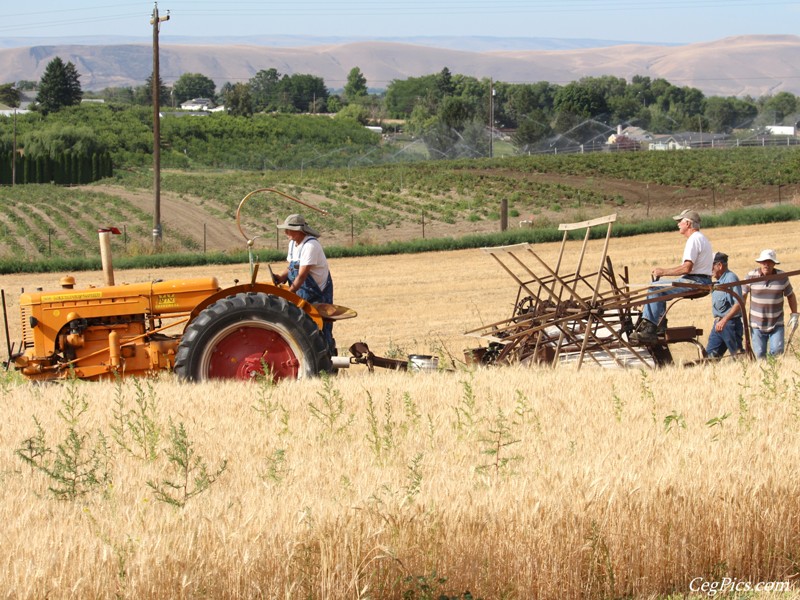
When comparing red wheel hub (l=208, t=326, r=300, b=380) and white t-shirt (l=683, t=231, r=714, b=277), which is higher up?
white t-shirt (l=683, t=231, r=714, b=277)

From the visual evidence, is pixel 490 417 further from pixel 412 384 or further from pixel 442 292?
pixel 442 292

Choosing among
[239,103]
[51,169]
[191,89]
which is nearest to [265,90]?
[191,89]

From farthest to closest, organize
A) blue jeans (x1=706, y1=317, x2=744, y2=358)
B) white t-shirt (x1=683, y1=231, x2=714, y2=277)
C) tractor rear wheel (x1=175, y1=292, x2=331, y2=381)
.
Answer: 1. blue jeans (x1=706, y1=317, x2=744, y2=358)
2. white t-shirt (x1=683, y1=231, x2=714, y2=277)
3. tractor rear wheel (x1=175, y1=292, x2=331, y2=381)

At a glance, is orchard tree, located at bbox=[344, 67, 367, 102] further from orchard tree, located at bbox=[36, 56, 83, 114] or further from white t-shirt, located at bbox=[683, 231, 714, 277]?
white t-shirt, located at bbox=[683, 231, 714, 277]

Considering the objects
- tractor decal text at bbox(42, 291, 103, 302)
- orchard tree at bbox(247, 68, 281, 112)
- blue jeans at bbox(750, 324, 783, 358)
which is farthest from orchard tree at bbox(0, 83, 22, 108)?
blue jeans at bbox(750, 324, 783, 358)

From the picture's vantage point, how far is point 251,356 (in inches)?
348

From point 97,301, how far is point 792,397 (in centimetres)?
553

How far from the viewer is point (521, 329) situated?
10148 mm

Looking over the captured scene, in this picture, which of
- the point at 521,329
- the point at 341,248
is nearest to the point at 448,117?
the point at 341,248

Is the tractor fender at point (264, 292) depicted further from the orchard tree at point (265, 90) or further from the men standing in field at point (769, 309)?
the orchard tree at point (265, 90)

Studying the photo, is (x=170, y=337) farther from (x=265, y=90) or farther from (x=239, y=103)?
(x=265, y=90)

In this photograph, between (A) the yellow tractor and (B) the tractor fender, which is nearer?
(A) the yellow tractor

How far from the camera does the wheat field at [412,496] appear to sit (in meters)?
4.61

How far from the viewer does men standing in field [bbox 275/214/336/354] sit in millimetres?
9219
